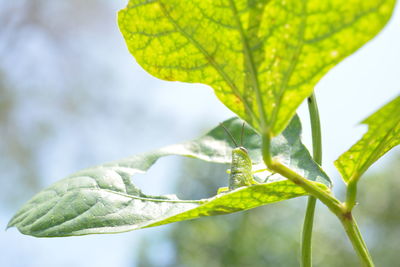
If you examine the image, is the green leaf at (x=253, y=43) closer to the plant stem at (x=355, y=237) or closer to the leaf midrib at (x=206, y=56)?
the leaf midrib at (x=206, y=56)

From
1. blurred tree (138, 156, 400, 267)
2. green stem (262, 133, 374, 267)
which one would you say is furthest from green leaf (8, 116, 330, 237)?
blurred tree (138, 156, 400, 267)

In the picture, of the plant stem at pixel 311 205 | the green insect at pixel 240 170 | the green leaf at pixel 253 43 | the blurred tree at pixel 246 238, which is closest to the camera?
the green leaf at pixel 253 43

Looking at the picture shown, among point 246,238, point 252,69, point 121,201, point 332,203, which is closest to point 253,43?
point 252,69

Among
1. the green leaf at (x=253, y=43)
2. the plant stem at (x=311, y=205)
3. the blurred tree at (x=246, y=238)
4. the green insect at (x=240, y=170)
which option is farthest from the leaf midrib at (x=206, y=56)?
the blurred tree at (x=246, y=238)

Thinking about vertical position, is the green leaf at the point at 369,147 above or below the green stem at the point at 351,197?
above

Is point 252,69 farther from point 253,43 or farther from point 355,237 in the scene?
point 355,237

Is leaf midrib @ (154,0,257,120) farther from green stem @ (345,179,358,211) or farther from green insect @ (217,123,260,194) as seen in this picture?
green insect @ (217,123,260,194)
